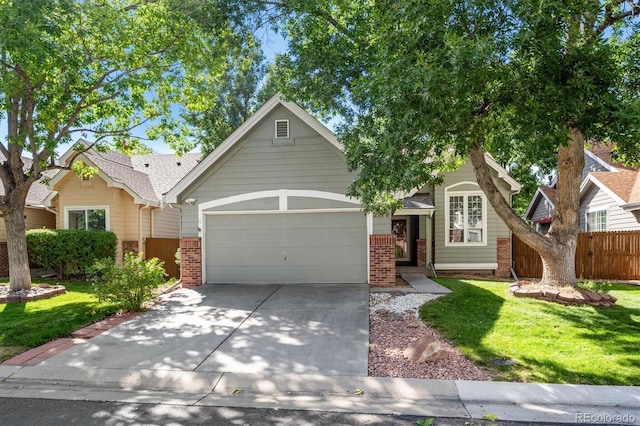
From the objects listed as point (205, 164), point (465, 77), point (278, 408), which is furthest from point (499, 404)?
point (205, 164)

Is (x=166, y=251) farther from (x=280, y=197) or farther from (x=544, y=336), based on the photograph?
(x=544, y=336)

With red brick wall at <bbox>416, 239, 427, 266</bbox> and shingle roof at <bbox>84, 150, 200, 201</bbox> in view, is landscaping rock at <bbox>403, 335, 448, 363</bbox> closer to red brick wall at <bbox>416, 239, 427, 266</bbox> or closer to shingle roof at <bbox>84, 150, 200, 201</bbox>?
red brick wall at <bbox>416, 239, 427, 266</bbox>

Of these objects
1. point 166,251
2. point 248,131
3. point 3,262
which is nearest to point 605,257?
point 248,131

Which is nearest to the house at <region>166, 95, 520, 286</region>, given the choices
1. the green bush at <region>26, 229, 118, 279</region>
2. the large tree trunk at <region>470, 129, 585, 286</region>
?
the large tree trunk at <region>470, 129, 585, 286</region>

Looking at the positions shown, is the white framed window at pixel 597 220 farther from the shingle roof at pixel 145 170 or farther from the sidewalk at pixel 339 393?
the shingle roof at pixel 145 170

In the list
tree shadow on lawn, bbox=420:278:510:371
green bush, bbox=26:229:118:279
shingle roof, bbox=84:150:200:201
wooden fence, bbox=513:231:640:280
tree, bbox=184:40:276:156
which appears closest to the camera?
tree shadow on lawn, bbox=420:278:510:371

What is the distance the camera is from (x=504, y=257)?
552 inches

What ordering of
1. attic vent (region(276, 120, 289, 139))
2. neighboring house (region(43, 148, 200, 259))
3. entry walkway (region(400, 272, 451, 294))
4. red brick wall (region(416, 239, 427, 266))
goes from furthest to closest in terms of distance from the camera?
1. neighboring house (region(43, 148, 200, 259))
2. red brick wall (region(416, 239, 427, 266))
3. attic vent (region(276, 120, 289, 139))
4. entry walkway (region(400, 272, 451, 294))

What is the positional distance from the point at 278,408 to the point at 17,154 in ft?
36.2

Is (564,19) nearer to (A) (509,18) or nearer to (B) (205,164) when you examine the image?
(A) (509,18)

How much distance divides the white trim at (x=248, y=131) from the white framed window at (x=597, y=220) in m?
12.2

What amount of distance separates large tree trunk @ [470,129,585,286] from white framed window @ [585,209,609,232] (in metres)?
8.46

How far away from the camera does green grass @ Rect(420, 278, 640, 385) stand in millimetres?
5008

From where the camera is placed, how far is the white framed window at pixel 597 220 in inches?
623
